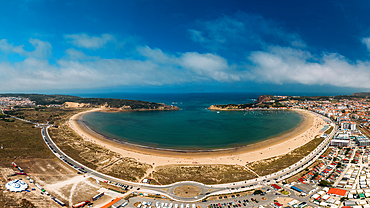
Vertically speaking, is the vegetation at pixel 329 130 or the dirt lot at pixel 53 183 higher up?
the vegetation at pixel 329 130

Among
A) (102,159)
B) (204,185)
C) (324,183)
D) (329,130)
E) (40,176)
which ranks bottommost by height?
(204,185)

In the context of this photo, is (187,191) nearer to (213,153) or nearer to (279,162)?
(213,153)

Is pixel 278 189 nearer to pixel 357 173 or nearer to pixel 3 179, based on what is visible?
pixel 357 173

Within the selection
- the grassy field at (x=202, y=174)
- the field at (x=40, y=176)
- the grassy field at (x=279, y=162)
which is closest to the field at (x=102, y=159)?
the field at (x=40, y=176)

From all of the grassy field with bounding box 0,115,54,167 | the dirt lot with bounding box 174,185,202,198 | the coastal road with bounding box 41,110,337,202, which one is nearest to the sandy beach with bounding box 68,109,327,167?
the coastal road with bounding box 41,110,337,202

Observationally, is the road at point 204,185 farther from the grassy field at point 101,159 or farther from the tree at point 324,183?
the tree at point 324,183

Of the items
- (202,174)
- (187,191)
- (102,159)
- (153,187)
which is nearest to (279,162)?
(202,174)

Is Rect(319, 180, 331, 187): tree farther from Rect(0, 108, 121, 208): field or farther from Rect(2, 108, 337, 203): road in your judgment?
Rect(0, 108, 121, 208): field
